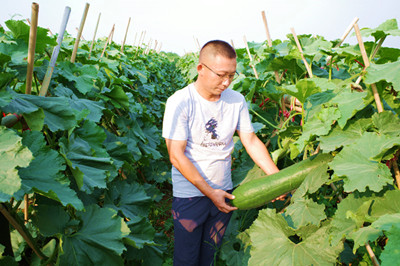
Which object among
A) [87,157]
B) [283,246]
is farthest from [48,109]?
[283,246]

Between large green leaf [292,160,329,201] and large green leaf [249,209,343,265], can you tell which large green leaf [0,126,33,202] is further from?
large green leaf [292,160,329,201]

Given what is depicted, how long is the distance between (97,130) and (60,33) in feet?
1.82

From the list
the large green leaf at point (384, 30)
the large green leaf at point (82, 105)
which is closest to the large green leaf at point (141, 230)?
the large green leaf at point (82, 105)

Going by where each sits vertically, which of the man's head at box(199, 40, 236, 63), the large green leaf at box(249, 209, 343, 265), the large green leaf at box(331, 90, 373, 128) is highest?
the man's head at box(199, 40, 236, 63)

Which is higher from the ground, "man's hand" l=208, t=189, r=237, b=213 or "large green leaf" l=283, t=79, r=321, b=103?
"large green leaf" l=283, t=79, r=321, b=103

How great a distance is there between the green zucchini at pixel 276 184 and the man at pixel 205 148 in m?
0.09

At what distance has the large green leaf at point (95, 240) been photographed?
4.60 feet

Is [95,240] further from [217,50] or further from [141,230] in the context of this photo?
[217,50]

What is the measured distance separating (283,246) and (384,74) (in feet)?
3.22

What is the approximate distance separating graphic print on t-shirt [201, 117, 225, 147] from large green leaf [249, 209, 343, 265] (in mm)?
612

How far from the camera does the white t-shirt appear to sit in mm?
2039

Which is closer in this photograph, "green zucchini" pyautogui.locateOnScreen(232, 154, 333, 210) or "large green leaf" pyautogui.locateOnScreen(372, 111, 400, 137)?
"large green leaf" pyautogui.locateOnScreen(372, 111, 400, 137)

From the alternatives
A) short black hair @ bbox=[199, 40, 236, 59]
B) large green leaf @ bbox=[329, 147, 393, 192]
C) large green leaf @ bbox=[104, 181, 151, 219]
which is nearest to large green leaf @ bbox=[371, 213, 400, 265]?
large green leaf @ bbox=[329, 147, 393, 192]

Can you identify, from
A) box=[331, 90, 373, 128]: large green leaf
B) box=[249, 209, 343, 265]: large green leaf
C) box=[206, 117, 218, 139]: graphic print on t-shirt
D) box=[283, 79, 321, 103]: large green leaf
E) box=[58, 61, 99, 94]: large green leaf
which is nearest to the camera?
box=[331, 90, 373, 128]: large green leaf
